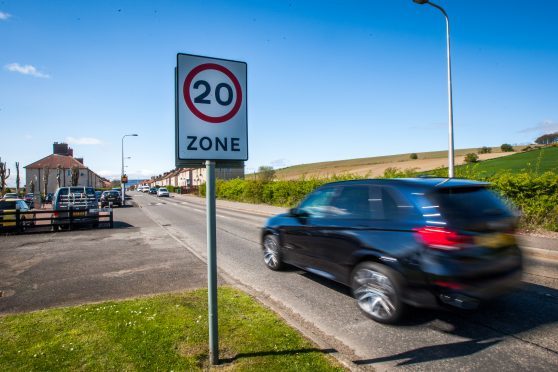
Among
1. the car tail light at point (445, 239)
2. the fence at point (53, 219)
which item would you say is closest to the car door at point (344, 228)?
the car tail light at point (445, 239)

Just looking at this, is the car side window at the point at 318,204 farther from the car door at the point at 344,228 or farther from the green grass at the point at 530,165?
the green grass at the point at 530,165

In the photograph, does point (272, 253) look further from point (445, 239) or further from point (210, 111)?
point (210, 111)

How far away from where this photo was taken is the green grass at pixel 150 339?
306 centimetres

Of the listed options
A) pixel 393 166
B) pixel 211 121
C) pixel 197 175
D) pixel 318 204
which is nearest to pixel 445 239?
pixel 318 204

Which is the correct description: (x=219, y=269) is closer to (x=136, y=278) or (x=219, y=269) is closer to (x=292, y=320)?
(x=136, y=278)

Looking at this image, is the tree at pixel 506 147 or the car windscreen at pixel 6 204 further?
the tree at pixel 506 147

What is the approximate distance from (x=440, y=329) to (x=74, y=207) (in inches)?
610

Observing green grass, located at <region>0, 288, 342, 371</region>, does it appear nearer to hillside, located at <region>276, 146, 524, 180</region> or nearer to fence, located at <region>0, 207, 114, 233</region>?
fence, located at <region>0, 207, 114, 233</region>

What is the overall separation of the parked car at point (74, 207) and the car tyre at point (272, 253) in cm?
1057

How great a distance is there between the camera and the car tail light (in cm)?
352

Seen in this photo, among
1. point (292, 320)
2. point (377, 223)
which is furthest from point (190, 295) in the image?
point (377, 223)

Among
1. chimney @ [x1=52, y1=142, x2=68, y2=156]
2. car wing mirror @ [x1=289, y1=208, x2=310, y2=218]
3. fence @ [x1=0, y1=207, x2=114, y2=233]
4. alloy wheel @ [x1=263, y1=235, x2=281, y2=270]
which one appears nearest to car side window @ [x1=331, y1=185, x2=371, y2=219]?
car wing mirror @ [x1=289, y1=208, x2=310, y2=218]

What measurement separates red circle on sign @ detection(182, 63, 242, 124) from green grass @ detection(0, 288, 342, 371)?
223 centimetres

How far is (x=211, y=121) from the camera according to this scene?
291 cm
